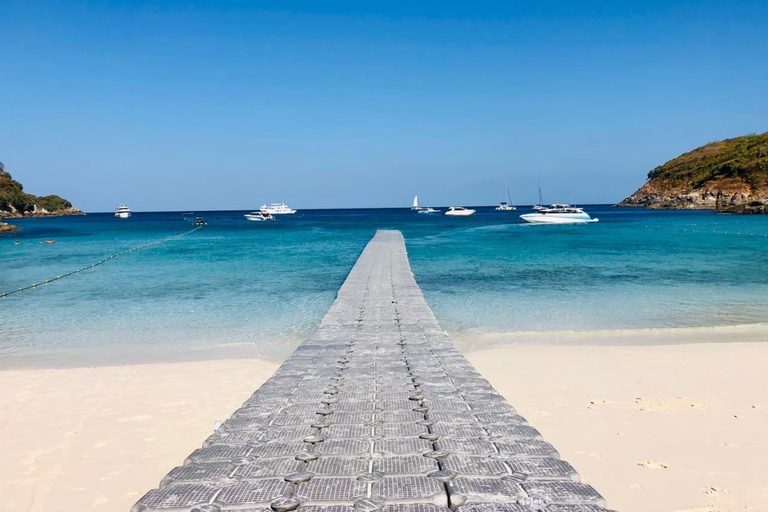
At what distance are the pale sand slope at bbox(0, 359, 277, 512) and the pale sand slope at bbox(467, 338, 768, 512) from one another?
418cm

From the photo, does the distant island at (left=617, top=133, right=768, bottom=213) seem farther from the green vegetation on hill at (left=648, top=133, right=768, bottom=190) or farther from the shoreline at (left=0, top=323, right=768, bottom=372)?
the shoreline at (left=0, top=323, right=768, bottom=372)

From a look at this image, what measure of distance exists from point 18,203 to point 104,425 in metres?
131

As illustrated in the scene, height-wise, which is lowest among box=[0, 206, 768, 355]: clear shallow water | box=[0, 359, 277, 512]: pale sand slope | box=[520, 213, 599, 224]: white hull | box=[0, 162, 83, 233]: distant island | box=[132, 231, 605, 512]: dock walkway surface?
box=[0, 359, 277, 512]: pale sand slope

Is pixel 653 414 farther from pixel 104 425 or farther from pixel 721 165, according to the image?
pixel 721 165

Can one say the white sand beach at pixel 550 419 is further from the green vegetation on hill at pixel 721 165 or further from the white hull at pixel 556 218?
the green vegetation on hill at pixel 721 165

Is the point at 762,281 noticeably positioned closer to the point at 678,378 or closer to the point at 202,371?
the point at 678,378

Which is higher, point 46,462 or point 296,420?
point 296,420

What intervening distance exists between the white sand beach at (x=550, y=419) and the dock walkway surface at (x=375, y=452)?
42.3 inches

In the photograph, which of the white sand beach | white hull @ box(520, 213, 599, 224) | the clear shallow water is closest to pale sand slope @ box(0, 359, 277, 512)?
the white sand beach

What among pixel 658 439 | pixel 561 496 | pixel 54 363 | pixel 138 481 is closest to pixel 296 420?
pixel 138 481

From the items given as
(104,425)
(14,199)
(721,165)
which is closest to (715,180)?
(721,165)

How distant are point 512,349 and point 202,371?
18.9ft

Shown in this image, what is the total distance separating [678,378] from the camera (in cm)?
797

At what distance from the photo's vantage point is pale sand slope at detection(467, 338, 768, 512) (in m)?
4.78
